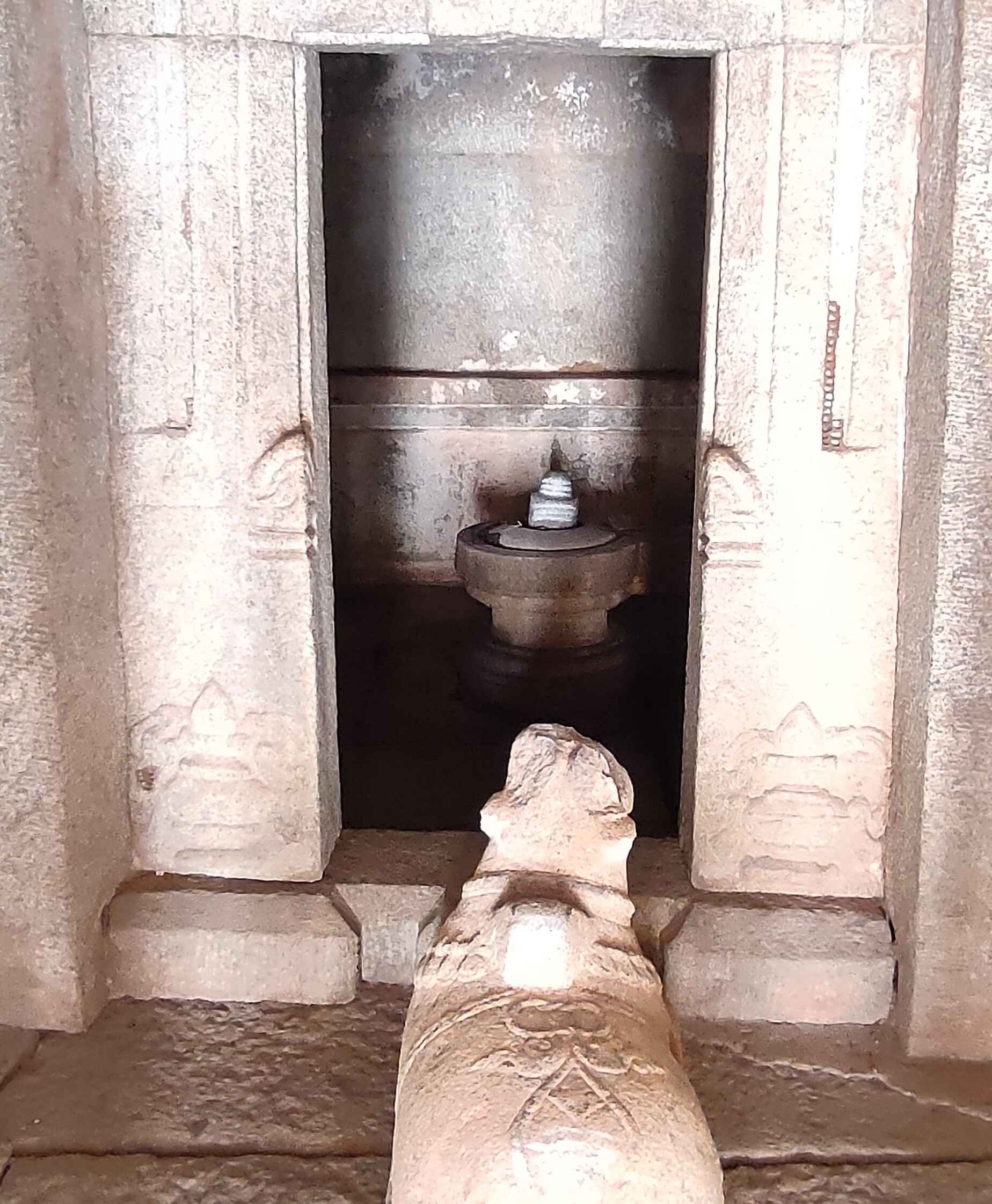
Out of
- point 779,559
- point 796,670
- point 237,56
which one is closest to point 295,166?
point 237,56

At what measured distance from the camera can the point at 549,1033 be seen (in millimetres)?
1854

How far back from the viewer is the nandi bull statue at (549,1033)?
5.57ft

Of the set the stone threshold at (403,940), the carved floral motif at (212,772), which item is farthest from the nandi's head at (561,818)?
the carved floral motif at (212,772)

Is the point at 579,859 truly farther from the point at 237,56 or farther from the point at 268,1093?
the point at 237,56

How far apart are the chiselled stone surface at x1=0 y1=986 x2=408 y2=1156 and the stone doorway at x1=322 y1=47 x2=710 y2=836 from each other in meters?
2.08

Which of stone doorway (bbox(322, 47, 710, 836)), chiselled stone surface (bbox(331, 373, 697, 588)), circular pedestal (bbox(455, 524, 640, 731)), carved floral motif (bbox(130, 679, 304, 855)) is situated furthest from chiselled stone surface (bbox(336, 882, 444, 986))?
chiselled stone surface (bbox(331, 373, 697, 588))

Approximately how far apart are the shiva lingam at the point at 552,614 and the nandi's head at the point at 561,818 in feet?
7.13

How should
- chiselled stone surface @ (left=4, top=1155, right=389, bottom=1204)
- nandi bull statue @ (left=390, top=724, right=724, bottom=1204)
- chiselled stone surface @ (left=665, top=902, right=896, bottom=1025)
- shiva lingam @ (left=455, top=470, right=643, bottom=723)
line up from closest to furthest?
nandi bull statue @ (left=390, top=724, right=724, bottom=1204)
chiselled stone surface @ (left=4, top=1155, right=389, bottom=1204)
chiselled stone surface @ (left=665, top=902, right=896, bottom=1025)
shiva lingam @ (left=455, top=470, right=643, bottom=723)

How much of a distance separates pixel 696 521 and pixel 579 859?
3.57ft

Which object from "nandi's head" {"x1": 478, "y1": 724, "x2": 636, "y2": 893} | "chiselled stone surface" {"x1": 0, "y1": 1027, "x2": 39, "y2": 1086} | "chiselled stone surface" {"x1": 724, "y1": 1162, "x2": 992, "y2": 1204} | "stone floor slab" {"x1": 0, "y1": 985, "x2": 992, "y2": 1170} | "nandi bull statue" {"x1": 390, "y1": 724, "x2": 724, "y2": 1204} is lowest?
"chiselled stone surface" {"x1": 724, "y1": 1162, "x2": 992, "y2": 1204}

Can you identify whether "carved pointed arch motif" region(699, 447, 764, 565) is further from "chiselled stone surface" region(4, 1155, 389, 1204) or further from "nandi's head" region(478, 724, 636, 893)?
"chiselled stone surface" region(4, 1155, 389, 1204)

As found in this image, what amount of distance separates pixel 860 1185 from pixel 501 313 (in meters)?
3.85

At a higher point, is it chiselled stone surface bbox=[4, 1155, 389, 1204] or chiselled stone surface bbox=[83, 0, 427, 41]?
chiselled stone surface bbox=[83, 0, 427, 41]

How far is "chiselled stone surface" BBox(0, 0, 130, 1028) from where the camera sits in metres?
2.48
